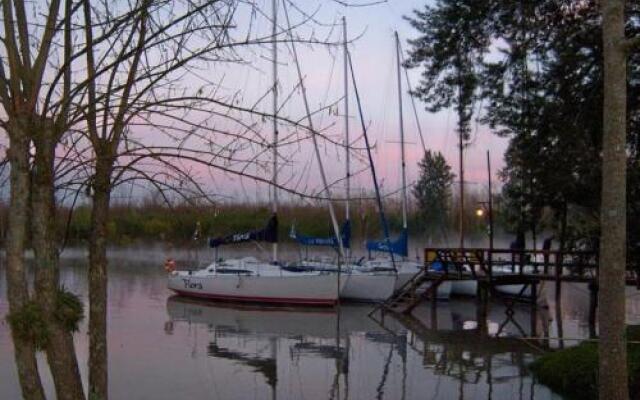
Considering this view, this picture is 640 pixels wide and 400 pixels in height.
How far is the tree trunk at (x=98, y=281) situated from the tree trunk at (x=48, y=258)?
0.19 meters

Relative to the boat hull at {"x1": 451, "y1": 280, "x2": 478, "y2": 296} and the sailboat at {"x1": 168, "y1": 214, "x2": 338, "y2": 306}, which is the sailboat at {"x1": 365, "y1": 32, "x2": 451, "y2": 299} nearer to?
the boat hull at {"x1": 451, "y1": 280, "x2": 478, "y2": 296}

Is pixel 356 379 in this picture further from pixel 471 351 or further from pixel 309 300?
pixel 309 300

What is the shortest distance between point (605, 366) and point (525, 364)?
803cm

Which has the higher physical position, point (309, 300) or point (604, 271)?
point (604, 271)

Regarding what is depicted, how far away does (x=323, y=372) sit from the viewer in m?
15.3

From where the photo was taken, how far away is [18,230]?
536cm

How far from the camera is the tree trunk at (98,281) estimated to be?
19.1 ft

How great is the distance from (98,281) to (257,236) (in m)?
25.5

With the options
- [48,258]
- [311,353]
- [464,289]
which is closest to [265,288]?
[464,289]

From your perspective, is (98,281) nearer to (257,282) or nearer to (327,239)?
(257,282)

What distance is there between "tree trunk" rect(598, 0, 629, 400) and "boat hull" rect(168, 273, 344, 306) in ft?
68.6

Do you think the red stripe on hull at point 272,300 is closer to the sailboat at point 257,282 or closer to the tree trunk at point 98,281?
the sailboat at point 257,282

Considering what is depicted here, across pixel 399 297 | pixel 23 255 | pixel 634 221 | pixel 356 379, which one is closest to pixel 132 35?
pixel 23 255

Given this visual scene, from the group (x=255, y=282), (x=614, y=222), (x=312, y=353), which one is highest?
(x=614, y=222)
